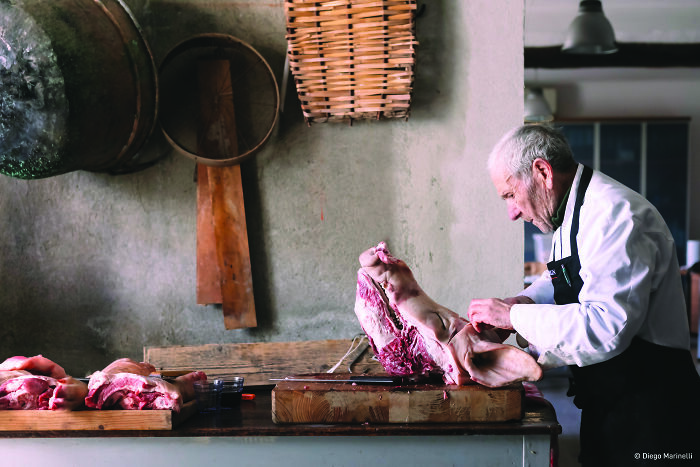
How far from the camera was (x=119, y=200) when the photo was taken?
3.40 meters

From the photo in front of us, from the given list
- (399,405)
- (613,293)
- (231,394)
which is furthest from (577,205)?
(231,394)

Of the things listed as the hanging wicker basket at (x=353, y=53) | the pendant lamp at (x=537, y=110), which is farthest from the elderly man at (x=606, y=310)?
the pendant lamp at (x=537, y=110)

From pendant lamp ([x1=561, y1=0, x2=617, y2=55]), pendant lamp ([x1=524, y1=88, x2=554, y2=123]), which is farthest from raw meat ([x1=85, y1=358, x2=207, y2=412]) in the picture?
pendant lamp ([x1=524, y1=88, x2=554, y2=123])

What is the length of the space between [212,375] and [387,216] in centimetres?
121

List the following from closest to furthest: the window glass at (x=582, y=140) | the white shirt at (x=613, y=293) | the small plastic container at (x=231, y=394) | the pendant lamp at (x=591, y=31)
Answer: the white shirt at (x=613, y=293) < the small plastic container at (x=231, y=394) < the pendant lamp at (x=591, y=31) < the window glass at (x=582, y=140)

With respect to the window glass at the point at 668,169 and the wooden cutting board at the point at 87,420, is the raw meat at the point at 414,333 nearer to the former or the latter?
the wooden cutting board at the point at 87,420

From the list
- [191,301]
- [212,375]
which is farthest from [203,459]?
[191,301]

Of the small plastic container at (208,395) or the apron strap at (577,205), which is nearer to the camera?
the apron strap at (577,205)

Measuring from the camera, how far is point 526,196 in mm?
2352

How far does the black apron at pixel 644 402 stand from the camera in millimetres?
2111

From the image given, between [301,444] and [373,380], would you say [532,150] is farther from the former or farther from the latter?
[301,444]

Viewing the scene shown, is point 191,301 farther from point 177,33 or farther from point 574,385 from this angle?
point 574,385

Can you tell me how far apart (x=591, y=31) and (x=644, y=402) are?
4781 mm

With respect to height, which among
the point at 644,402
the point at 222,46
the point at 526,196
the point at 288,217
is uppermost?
the point at 222,46
